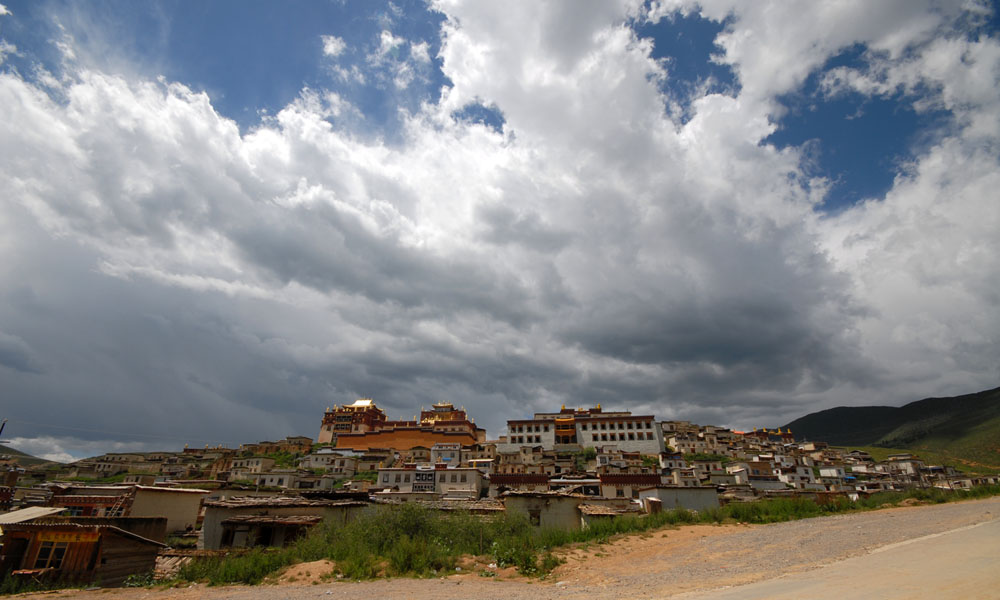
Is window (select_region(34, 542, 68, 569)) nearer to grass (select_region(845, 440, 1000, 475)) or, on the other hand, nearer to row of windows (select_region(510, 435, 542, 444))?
row of windows (select_region(510, 435, 542, 444))

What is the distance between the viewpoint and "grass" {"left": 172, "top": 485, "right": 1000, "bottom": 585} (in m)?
20.9

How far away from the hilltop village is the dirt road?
169 inches

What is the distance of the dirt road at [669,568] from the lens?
16.3m

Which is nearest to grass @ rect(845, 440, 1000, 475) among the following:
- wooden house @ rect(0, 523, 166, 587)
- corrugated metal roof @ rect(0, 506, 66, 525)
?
wooden house @ rect(0, 523, 166, 587)

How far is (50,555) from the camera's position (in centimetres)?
1978

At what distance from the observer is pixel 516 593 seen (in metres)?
16.6

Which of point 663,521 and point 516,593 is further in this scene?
point 663,521

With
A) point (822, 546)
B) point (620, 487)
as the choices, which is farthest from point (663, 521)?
point (620, 487)

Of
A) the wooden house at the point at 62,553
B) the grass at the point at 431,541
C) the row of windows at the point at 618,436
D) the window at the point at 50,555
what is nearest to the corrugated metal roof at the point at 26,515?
the wooden house at the point at 62,553

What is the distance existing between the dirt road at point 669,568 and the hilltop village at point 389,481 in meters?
4.30

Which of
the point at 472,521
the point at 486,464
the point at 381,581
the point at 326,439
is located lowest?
the point at 381,581

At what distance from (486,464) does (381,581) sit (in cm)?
5053

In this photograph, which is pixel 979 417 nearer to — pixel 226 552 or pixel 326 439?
pixel 326 439

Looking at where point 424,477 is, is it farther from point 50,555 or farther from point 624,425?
point 624,425
